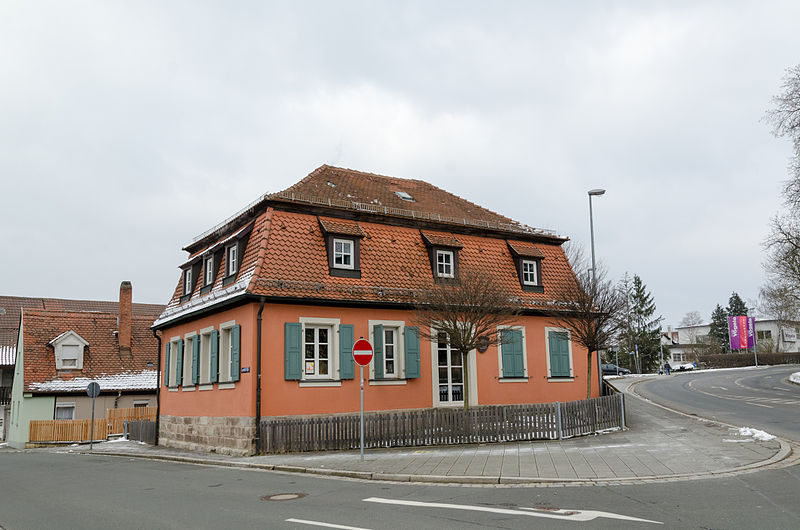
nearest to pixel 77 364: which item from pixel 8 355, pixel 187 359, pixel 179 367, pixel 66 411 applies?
pixel 66 411

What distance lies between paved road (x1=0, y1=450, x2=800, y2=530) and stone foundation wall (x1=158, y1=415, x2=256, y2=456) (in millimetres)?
5144

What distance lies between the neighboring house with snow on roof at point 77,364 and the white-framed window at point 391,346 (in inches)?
989

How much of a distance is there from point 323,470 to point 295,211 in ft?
31.3

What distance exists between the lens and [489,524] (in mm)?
7844

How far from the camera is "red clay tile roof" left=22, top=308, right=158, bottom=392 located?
130 ft

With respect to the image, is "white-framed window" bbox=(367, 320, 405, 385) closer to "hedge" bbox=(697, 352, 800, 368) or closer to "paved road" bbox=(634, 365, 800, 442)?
"paved road" bbox=(634, 365, 800, 442)

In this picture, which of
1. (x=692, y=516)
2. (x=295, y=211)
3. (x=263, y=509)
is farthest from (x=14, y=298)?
(x=692, y=516)

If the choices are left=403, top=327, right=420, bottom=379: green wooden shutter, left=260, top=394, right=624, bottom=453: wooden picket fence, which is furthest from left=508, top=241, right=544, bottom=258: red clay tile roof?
left=260, top=394, right=624, bottom=453: wooden picket fence

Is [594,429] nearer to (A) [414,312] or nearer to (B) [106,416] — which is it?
(A) [414,312]

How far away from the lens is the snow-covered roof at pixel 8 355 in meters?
47.4

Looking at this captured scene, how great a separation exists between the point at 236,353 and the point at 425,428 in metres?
6.15

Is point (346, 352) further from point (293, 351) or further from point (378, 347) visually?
point (293, 351)

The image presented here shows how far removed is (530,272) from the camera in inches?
1001

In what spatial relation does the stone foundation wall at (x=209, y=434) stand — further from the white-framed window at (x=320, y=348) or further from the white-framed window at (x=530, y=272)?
the white-framed window at (x=530, y=272)
